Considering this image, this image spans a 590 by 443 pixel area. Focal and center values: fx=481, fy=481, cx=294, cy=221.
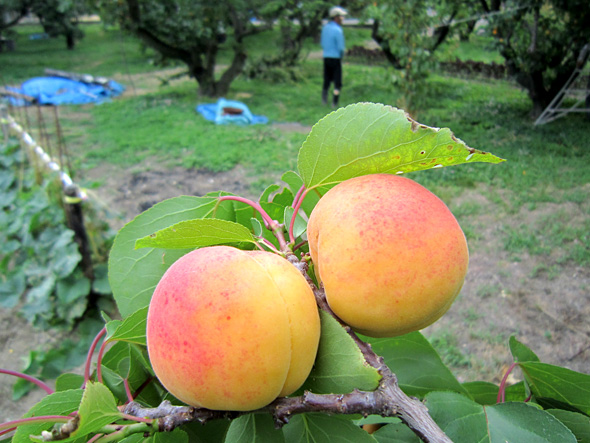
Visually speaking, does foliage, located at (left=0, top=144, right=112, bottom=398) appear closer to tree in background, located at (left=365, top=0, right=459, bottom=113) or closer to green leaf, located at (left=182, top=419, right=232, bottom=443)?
A: green leaf, located at (left=182, top=419, right=232, bottom=443)

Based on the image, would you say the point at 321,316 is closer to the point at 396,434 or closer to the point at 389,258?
the point at 389,258

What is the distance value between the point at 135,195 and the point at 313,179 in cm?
433

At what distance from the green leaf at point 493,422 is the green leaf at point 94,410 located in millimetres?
346

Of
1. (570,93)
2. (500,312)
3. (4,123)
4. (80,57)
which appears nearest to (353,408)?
(500,312)

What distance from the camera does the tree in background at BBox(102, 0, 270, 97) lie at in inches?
287

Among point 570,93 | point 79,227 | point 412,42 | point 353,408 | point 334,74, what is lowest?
point 79,227

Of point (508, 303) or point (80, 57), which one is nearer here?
point (508, 303)

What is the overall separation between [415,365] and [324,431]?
0.73 feet

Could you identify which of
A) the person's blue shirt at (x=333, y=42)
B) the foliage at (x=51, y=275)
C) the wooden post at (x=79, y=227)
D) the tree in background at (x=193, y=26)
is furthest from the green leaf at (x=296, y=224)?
the tree in background at (x=193, y=26)

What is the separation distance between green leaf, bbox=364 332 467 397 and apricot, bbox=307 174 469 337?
0.73 ft

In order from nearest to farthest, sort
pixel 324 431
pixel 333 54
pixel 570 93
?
pixel 324 431, pixel 570 93, pixel 333 54

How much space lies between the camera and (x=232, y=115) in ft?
22.3

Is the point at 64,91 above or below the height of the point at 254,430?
below

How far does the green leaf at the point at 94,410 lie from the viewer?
0.41m
